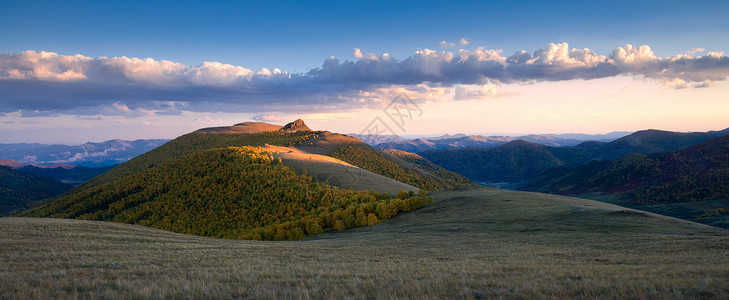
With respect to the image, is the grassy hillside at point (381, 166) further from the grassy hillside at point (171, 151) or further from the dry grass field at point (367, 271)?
the dry grass field at point (367, 271)

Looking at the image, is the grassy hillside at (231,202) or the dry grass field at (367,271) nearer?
the dry grass field at (367,271)

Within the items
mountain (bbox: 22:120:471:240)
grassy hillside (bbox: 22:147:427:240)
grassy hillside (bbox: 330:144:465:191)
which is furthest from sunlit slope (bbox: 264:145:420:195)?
grassy hillside (bbox: 330:144:465:191)

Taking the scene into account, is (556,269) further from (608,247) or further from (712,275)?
(608,247)

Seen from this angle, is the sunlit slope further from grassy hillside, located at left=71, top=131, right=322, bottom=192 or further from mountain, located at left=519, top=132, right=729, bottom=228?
mountain, located at left=519, top=132, right=729, bottom=228

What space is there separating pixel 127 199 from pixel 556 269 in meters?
101

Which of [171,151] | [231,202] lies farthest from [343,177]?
[171,151]

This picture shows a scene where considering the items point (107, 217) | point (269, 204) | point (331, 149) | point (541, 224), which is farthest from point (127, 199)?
point (541, 224)

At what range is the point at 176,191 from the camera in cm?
8162

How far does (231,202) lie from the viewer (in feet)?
230

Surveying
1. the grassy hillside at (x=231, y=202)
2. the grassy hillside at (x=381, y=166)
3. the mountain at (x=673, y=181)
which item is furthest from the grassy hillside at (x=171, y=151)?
the mountain at (x=673, y=181)

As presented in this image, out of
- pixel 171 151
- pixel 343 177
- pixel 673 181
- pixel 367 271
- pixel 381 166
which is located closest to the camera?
pixel 367 271

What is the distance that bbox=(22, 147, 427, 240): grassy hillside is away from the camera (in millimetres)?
47344

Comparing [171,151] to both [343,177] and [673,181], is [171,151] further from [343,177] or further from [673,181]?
[673,181]

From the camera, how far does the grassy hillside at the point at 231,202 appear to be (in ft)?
155
